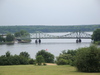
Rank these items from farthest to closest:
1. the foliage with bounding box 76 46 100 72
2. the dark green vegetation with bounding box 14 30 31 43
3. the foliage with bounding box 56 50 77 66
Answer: the dark green vegetation with bounding box 14 30 31 43, the foliage with bounding box 56 50 77 66, the foliage with bounding box 76 46 100 72

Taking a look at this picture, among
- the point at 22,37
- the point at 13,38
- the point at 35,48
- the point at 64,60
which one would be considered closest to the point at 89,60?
the point at 64,60

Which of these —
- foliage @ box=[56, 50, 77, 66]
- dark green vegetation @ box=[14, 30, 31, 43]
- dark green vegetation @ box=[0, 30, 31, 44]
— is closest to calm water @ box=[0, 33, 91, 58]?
foliage @ box=[56, 50, 77, 66]

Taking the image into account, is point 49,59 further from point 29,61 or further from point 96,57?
point 96,57

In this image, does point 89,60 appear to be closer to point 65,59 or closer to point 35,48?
point 65,59

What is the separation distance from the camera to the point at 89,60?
11.9 m

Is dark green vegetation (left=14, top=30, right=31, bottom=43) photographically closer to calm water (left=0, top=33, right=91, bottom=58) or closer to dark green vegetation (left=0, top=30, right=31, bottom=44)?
dark green vegetation (left=0, top=30, right=31, bottom=44)

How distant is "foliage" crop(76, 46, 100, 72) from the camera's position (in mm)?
11805

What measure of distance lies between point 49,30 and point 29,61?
7692 centimetres

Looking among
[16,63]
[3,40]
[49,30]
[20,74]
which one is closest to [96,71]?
[20,74]

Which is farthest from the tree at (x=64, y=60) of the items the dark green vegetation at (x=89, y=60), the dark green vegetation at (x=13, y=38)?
the dark green vegetation at (x=13, y=38)

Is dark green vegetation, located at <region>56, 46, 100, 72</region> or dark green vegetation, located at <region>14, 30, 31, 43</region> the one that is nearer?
dark green vegetation, located at <region>56, 46, 100, 72</region>

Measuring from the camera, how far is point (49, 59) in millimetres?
22266

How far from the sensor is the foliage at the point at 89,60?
38.7 ft

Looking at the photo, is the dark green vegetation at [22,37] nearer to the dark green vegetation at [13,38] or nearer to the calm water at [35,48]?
the dark green vegetation at [13,38]
